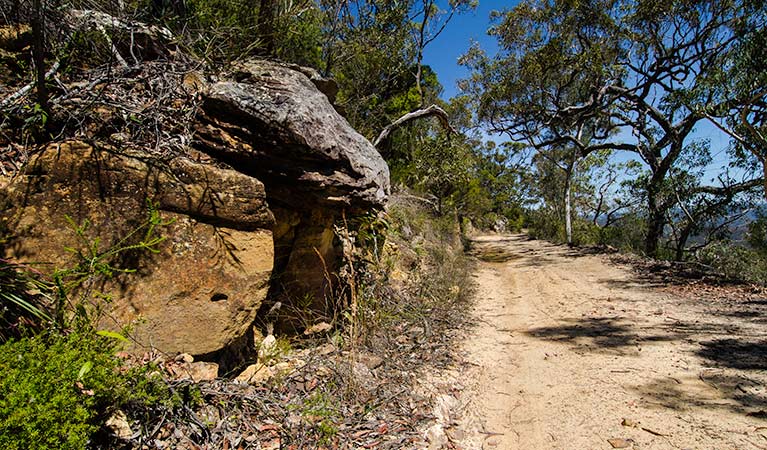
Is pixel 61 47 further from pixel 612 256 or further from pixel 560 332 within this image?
pixel 612 256

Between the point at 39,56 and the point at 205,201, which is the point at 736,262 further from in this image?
the point at 39,56

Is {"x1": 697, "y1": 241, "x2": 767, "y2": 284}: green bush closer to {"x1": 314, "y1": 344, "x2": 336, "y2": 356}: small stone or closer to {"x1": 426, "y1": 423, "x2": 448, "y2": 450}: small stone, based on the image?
{"x1": 426, "y1": 423, "x2": 448, "y2": 450}: small stone

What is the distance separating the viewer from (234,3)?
5.29 meters

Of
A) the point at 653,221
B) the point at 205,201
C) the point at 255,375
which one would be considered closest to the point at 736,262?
the point at 653,221

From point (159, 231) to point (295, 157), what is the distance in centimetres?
125

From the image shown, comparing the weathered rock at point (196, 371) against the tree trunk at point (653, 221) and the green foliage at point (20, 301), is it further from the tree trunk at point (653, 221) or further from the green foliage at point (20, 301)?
the tree trunk at point (653, 221)

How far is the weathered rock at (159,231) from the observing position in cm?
227

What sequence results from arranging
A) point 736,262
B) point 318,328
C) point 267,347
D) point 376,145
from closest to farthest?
point 267,347 → point 318,328 → point 376,145 → point 736,262

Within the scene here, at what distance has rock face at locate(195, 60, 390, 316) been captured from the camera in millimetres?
3066

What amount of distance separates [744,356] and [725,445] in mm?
2047

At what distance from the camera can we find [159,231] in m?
2.56

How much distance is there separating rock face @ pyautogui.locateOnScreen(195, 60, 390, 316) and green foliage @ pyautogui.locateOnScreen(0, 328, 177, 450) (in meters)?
1.63

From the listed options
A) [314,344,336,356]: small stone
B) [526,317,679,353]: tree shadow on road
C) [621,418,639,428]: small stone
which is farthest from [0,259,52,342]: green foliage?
[526,317,679,353]: tree shadow on road

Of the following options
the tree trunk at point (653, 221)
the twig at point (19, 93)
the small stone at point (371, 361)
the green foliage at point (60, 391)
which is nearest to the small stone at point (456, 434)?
the small stone at point (371, 361)
